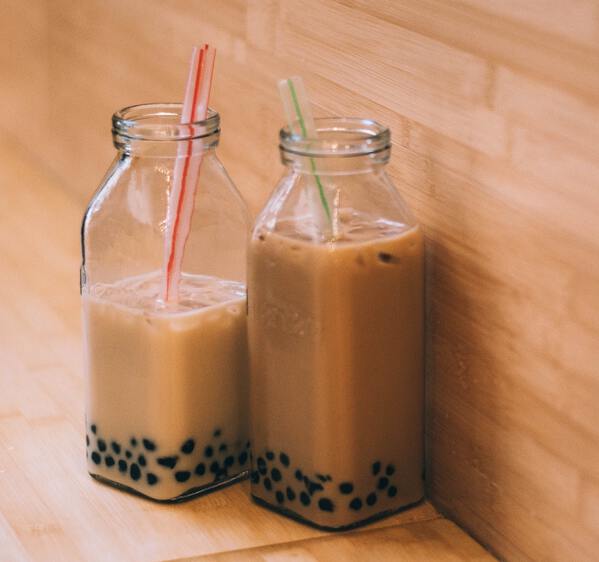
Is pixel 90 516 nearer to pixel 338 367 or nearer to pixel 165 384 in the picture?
pixel 165 384

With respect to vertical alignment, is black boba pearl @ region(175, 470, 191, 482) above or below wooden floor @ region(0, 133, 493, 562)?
above

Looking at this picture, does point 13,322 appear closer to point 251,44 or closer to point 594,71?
point 251,44

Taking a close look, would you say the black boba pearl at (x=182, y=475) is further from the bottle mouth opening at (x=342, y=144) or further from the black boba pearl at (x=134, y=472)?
the bottle mouth opening at (x=342, y=144)

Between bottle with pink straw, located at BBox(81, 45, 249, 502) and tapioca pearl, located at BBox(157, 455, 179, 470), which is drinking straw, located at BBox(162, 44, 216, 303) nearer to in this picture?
bottle with pink straw, located at BBox(81, 45, 249, 502)

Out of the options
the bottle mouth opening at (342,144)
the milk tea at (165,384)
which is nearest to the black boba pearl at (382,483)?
the milk tea at (165,384)

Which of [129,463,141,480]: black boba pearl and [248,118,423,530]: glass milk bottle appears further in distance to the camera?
[129,463,141,480]: black boba pearl

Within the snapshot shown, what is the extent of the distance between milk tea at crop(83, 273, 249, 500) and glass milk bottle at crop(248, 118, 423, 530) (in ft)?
0.14

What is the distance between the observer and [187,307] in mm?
946

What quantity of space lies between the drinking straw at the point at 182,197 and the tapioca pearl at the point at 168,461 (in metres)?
0.12

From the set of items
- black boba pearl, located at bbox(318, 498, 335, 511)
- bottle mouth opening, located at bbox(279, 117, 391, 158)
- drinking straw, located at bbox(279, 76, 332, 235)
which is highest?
drinking straw, located at bbox(279, 76, 332, 235)

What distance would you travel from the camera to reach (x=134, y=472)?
38.4 inches

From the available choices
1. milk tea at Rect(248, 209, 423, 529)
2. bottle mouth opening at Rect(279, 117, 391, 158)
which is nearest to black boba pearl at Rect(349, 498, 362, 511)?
milk tea at Rect(248, 209, 423, 529)

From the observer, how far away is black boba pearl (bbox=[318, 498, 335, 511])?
2.99 feet

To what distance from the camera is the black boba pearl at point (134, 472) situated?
3.19 ft
